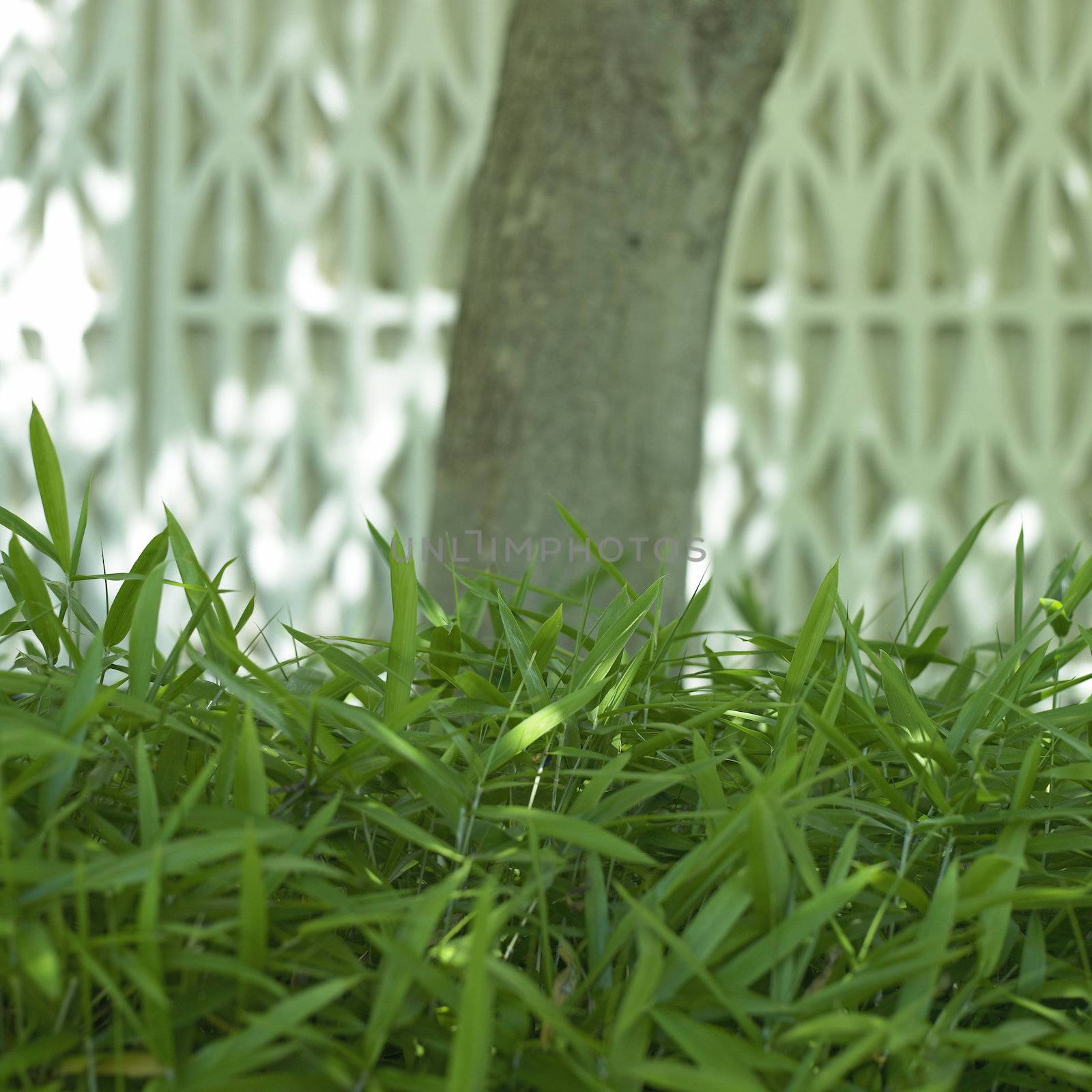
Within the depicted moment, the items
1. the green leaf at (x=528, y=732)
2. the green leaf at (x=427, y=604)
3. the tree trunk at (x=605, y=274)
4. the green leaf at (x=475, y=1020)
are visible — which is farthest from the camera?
the tree trunk at (x=605, y=274)

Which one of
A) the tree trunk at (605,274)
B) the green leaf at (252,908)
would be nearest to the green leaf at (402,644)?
the green leaf at (252,908)

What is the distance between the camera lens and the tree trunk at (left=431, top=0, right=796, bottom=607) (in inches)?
36.7

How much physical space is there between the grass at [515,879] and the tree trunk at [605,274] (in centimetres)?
47

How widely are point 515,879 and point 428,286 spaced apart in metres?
2.69

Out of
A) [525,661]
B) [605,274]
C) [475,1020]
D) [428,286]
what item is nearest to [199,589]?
[525,661]

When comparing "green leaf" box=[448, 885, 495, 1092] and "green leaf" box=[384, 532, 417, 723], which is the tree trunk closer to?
"green leaf" box=[384, 532, 417, 723]

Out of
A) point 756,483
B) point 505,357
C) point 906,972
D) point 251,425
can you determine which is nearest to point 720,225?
point 505,357

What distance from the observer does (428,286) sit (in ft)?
9.68

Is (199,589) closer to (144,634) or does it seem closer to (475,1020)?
(144,634)

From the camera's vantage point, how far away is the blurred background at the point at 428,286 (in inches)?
115

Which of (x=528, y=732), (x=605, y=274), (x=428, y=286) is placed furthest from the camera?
(x=428, y=286)

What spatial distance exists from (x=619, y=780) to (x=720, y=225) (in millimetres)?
672

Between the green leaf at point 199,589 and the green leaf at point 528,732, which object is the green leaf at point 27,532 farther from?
the green leaf at point 528,732

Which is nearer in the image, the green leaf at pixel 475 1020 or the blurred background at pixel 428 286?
the green leaf at pixel 475 1020
